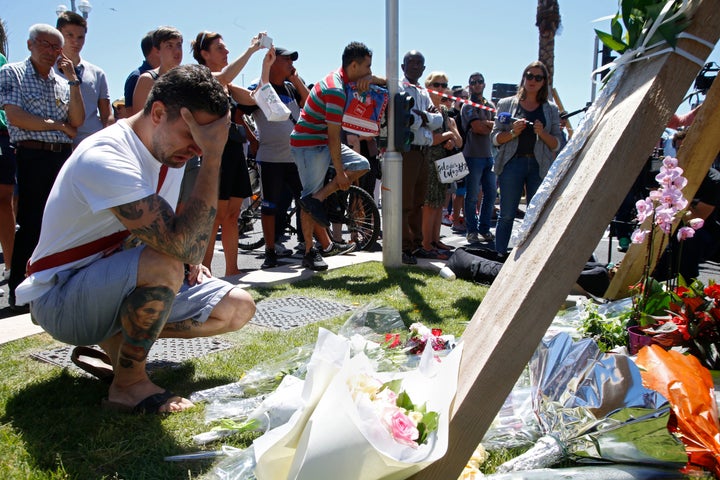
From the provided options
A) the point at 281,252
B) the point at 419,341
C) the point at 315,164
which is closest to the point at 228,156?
the point at 315,164

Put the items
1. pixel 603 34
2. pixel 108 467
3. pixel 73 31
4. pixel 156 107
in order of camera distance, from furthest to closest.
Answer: pixel 73 31 → pixel 156 107 → pixel 108 467 → pixel 603 34

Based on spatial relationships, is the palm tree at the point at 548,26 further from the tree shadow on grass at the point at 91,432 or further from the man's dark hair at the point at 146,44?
the tree shadow on grass at the point at 91,432

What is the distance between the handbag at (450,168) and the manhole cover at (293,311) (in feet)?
9.40

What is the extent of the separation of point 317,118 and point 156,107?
2.95 metres

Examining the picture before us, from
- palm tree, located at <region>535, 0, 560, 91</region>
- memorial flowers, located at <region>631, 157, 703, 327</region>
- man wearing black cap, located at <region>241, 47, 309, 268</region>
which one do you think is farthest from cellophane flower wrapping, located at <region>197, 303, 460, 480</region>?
palm tree, located at <region>535, 0, 560, 91</region>

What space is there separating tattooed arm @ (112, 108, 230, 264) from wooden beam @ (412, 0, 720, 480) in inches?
51.7

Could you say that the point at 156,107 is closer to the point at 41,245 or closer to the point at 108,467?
the point at 41,245

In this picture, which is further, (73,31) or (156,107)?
(73,31)

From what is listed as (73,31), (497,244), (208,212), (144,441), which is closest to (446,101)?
(497,244)

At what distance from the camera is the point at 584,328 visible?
303 centimetres

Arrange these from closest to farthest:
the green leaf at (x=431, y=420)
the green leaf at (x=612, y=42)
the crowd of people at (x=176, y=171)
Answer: the green leaf at (x=431, y=420) → the green leaf at (x=612, y=42) → the crowd of people at (x=176, y=171)

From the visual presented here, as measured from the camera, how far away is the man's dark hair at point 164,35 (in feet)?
14.0

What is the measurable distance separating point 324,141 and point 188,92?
10.0 feet

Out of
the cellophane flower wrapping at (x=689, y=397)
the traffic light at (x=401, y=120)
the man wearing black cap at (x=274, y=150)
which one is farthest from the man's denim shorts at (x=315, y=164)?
the cellophane flower wrapping at (x=689, y=397)
